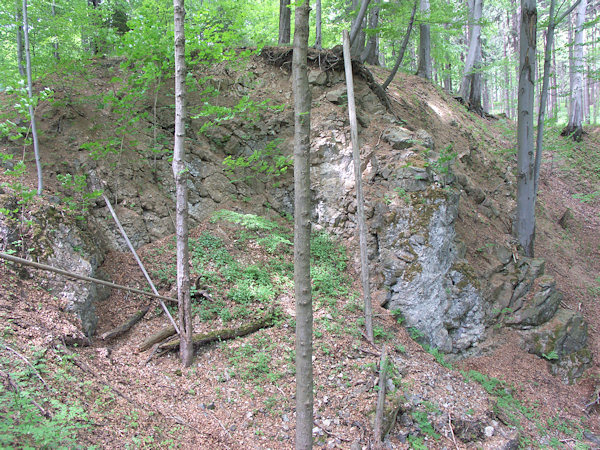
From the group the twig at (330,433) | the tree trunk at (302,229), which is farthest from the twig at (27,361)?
the twig at (330,433)

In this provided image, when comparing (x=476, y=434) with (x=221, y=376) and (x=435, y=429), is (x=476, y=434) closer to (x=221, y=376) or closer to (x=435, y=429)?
(x=435, y=429)

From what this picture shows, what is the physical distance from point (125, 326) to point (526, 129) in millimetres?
9934

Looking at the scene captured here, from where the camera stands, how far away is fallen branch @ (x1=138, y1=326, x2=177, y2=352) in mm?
5191

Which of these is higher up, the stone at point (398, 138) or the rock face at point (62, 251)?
the stone at point (398, 138)

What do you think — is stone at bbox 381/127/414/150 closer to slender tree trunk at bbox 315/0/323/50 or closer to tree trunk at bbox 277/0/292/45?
slender tree trunk at bbox 315/0/323/50

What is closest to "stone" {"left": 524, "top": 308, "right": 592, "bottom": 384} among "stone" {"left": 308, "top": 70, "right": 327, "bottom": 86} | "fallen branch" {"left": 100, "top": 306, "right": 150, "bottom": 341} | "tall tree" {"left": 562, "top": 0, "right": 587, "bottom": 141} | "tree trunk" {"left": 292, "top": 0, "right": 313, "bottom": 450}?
"tree trunk" {"left": 292, "top": 0, "right": 313, "bottom": 450}

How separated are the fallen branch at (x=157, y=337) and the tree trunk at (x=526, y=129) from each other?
8607 mm

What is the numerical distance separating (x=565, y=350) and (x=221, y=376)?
7.28m

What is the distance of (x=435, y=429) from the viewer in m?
4.93

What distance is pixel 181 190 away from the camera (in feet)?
16.6

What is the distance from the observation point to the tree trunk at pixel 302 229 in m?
Answer: 3.25

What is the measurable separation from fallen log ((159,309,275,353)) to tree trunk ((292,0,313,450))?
255 centimetres

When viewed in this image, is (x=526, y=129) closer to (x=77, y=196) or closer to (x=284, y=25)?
(x=284, y=25)

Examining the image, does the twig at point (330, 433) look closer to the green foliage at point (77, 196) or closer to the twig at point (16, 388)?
the twig at point (16, 388)
